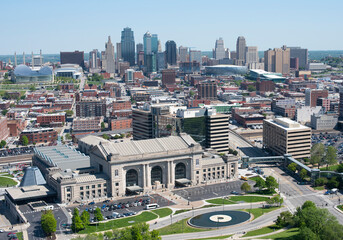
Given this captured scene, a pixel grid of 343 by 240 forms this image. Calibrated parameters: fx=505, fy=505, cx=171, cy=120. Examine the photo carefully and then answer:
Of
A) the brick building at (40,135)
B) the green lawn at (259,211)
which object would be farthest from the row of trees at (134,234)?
the brick building at (40,135)

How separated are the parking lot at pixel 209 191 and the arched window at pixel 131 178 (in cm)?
906

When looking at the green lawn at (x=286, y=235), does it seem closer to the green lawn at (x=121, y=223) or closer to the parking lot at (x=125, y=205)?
the green lawn at (x=121, y=223)

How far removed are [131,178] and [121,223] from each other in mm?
21060

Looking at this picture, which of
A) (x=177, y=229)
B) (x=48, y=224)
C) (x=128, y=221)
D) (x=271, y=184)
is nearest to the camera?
(x=48, y=224)

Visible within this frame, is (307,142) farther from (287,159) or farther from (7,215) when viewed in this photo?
(7,215)

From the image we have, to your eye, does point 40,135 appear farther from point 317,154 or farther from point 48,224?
point 317,154

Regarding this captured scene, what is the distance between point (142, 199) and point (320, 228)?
3807 cm

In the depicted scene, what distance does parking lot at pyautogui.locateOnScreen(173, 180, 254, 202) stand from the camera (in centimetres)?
10488

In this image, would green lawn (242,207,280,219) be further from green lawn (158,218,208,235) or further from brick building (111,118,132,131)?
brick building (111,118,132,131)

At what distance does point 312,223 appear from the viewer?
3155 inches

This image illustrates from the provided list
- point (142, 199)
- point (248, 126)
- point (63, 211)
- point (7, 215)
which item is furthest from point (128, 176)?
point (248, 126)

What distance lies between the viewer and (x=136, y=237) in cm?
7731

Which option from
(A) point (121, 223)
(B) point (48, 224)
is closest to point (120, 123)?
(A) point (121, 223)

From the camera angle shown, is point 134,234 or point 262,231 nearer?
point 134,234
